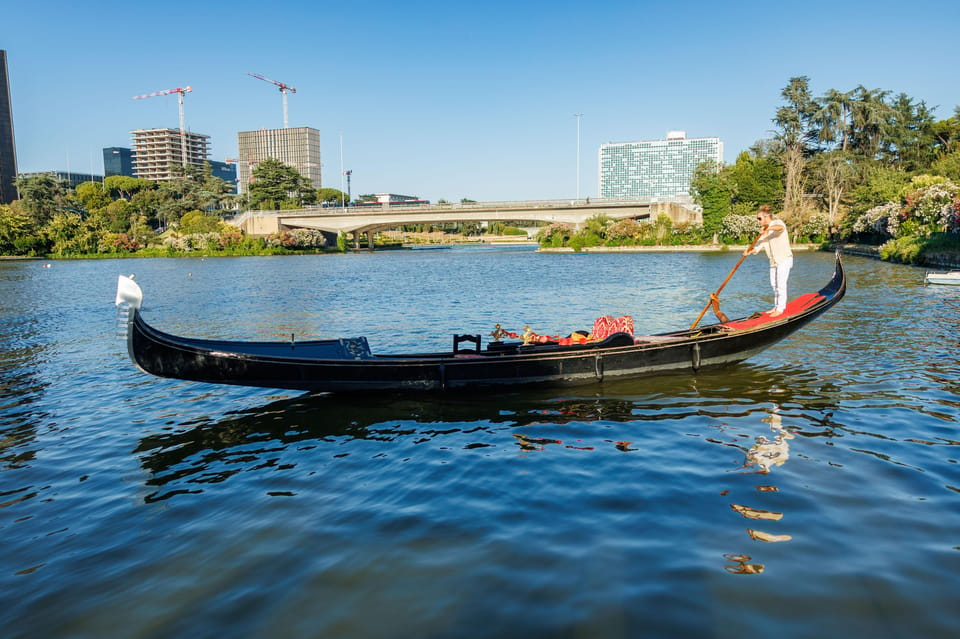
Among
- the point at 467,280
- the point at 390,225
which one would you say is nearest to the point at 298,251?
the point at 390,225

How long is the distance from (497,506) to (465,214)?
67418 mm

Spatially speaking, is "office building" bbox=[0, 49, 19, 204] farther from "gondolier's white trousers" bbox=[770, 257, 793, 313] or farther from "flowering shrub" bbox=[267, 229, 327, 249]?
"gondolier's white trousers" bbox=[770, 257, 793, 313]

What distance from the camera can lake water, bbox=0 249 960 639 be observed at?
14.3 feet

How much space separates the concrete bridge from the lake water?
58301 mm

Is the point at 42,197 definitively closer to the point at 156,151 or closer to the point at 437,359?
the point at 437,359

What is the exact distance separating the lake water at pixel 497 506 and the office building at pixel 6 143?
158 metres

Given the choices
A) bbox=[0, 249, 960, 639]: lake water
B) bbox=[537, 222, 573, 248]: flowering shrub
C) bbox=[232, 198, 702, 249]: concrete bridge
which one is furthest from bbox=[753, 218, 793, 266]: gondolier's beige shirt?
bbox=[537, 222, 573, 248]: flowering shrub

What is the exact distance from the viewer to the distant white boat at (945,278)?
2380 cm

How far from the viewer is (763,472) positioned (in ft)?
21.8

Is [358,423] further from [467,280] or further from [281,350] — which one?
[467,280]

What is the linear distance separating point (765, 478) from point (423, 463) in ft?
12.8

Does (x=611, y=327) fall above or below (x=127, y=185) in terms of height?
below

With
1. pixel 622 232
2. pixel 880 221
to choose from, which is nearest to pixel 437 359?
pixel 880 221

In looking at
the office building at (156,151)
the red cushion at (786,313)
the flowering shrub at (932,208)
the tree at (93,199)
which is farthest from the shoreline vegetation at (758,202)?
the office building at (156,151)
